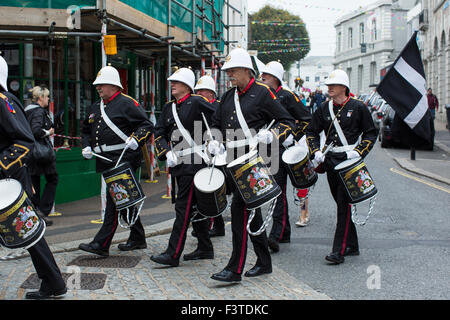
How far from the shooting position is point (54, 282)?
198 inches

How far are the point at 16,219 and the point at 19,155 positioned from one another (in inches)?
19.9

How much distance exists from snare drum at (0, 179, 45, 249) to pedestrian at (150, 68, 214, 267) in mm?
1763

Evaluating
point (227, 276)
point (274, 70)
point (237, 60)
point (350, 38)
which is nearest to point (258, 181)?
point (227, 276)

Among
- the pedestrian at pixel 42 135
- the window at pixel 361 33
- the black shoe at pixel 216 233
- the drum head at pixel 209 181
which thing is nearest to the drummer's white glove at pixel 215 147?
the drum head at pixel 209 181

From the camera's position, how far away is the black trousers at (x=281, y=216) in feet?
23.6

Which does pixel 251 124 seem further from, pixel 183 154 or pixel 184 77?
pixel 184 77

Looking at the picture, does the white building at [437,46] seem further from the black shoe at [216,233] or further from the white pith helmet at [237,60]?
the white pith helmet at [237,60]

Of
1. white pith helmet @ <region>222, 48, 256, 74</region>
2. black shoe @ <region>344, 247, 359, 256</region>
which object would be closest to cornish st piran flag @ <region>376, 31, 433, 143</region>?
black shoe @ <region>344, 247, 359, 256</region>

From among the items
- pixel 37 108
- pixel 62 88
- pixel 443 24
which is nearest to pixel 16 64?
pixel 62 88

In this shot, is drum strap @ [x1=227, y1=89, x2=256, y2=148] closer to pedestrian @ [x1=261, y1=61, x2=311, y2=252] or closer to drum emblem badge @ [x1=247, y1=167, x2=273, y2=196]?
drum emblem badge @ [x1=247, y1=167, x2=273, y2=196]

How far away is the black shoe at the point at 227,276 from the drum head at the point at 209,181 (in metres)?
0.75

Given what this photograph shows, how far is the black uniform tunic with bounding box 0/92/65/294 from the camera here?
4.82 meters

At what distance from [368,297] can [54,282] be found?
255 cm
